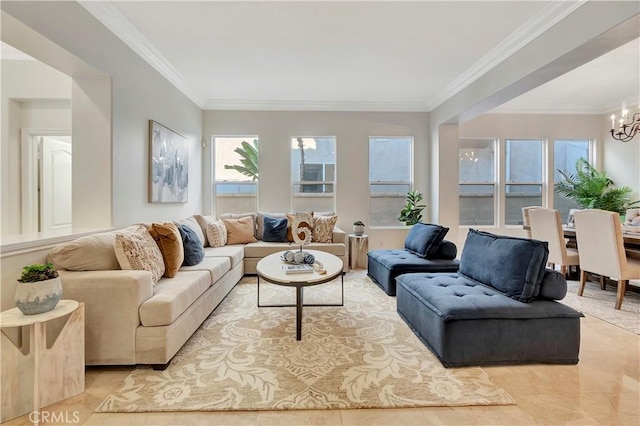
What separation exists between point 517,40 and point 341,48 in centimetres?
186

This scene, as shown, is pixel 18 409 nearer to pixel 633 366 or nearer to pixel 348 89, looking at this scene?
pixel 633 366

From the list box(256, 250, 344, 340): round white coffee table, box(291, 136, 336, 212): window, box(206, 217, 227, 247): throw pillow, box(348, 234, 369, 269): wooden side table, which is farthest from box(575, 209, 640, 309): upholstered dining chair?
box(206, 217, 227, 247): throw pillow

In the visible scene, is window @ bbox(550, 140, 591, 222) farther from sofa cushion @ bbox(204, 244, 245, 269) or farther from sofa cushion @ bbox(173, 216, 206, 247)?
sofa cushion @ bbox(173, 216, 206, 247)

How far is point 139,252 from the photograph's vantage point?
227 centimetres

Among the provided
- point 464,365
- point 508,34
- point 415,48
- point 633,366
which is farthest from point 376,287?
point 508,34

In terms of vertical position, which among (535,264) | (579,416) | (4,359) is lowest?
(579,416)

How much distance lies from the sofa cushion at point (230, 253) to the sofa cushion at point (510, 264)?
2690 mm

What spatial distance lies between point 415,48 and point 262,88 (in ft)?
7.81

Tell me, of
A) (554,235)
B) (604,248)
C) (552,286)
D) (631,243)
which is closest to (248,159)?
(552,286)

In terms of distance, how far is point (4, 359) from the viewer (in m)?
1.55

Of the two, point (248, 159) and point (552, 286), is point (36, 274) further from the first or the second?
point (248, 159)

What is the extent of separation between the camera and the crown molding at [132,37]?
8.16ft

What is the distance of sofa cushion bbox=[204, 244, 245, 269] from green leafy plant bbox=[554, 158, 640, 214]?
6192mm

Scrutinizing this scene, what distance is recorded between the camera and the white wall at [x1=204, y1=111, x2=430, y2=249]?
5383 mm
